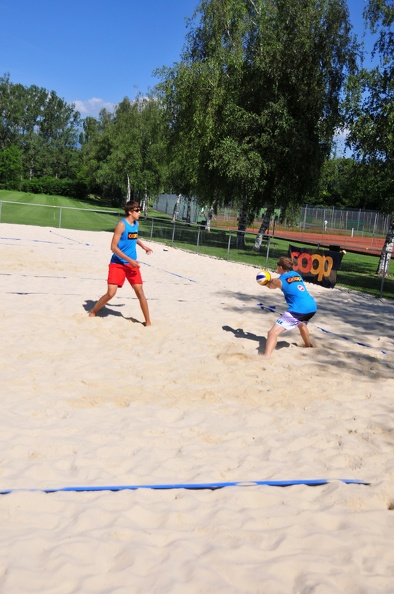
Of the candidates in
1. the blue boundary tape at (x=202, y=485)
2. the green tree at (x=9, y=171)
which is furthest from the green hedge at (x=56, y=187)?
the blue boundary tape at (x=202, y=485)

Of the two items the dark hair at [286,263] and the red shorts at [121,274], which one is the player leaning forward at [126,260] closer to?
the red shorts at [121,274]

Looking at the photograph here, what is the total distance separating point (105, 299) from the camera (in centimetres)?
813

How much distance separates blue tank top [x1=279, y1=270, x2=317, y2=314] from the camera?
286 inches

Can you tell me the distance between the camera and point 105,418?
4793 mm

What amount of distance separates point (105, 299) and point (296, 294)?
2.77 meters

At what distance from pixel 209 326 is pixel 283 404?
3.16 meters

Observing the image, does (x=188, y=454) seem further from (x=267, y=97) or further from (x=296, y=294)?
(x=267, y=97)

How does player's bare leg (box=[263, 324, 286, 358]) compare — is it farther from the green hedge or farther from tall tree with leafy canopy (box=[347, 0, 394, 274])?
the green hedge

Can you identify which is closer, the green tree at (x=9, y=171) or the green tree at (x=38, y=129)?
the green tree at (x=9, y=171)

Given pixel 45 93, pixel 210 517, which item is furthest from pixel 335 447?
pixel 45 93

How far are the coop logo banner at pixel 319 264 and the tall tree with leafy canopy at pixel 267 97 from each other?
319 inches

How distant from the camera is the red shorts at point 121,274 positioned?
321 inches

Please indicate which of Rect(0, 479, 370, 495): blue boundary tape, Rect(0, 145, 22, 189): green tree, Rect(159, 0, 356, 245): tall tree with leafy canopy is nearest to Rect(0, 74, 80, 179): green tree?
Rect(0, 145, 22, 189): green tree

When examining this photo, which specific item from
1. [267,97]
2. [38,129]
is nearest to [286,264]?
[267,97]
